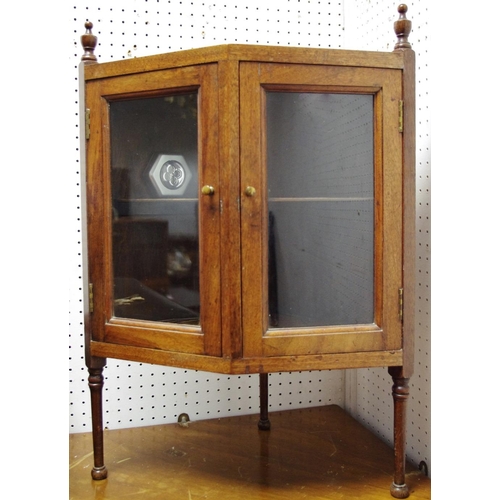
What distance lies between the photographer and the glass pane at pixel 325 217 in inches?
47.6

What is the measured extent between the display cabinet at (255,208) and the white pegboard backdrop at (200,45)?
332 millimetres

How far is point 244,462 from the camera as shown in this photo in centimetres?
148

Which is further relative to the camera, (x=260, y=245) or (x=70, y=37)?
(x=70, y=37)

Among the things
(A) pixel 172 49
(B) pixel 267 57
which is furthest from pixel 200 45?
(B) pixel 267 57

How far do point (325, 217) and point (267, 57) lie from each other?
0.34 metres

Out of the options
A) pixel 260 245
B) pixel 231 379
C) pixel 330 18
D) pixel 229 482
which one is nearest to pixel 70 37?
pixel 330 18

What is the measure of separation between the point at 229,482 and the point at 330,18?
4.47ft

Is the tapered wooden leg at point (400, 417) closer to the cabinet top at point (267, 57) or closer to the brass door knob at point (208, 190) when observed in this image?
the brass door knob at point (208, 190)

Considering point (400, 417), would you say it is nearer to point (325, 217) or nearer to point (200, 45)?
point (325, 217)

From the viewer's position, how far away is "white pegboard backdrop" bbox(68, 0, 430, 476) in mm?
1646
